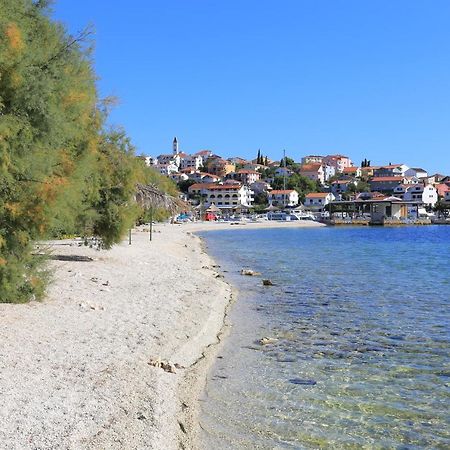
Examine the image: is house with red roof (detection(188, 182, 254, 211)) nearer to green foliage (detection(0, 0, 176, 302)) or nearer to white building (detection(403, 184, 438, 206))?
white building (detection(403, 184, 438, 206))

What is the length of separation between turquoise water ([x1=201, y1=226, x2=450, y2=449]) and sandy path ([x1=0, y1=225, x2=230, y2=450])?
2.40 feet

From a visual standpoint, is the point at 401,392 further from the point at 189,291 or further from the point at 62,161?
the point at 189,291

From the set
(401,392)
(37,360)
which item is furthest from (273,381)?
(37,360)

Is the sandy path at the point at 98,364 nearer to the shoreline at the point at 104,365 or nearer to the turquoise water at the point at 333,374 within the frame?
the shoreline at the point at 104,365

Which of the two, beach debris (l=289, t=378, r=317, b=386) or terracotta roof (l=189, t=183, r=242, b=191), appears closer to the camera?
beach debris (l=289, t=378, r=317, b=386)

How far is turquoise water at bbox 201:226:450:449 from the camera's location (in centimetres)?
761

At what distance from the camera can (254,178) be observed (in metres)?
190

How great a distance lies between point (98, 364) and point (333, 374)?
14.1 feet

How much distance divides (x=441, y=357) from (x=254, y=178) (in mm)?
180078

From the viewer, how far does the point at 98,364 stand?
29.6ft

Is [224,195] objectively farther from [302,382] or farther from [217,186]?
[302,382]

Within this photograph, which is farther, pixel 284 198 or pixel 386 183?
pixel 386 183

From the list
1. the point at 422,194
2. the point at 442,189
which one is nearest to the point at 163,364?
the point at 422,194

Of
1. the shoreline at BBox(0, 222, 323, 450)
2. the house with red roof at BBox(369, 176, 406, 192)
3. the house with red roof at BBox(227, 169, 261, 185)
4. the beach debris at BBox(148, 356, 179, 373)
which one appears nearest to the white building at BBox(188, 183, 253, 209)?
the house with red roof at BBox(227, 169, 261, 185)
